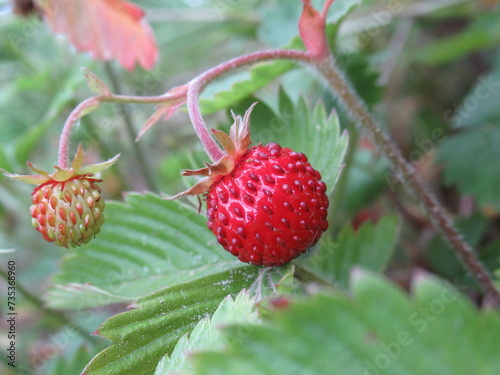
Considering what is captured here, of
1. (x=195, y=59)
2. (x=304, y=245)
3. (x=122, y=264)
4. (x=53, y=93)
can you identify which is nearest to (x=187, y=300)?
(x=304, y=245)

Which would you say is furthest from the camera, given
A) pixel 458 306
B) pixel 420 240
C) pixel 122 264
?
pixel 420 240

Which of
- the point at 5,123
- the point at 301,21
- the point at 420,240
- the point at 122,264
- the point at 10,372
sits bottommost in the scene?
the point at 10,372

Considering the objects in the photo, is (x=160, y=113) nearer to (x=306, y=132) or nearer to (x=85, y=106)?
(x=85, y=106)

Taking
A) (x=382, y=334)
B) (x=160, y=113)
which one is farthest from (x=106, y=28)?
(x=382, y=334)

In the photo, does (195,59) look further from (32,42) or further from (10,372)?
(10,372)

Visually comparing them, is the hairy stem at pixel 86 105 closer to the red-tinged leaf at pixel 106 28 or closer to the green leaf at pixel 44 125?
the red-tinged leaf at pixel 106 28

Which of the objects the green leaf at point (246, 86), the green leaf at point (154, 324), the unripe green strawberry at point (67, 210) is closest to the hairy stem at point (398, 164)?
the green leaf at point (246, 86)
